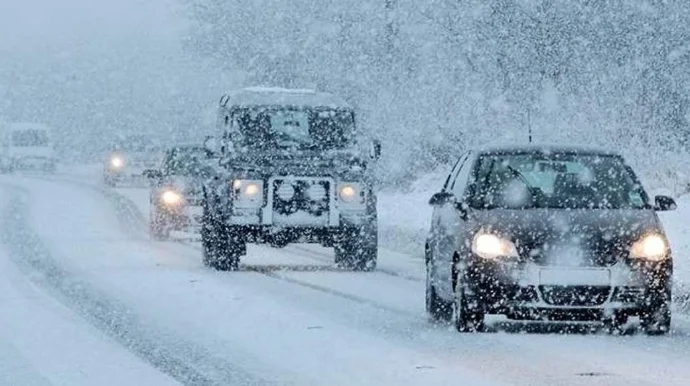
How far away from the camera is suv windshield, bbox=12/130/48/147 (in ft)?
244

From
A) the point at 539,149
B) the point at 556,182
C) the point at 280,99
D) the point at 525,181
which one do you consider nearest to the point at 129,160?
the point at 280,99

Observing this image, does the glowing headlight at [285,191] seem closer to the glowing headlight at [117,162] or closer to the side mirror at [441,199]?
the side mirror at [441,199]

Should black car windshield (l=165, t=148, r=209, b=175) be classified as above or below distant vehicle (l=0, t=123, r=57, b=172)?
above

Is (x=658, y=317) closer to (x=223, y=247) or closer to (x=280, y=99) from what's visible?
(x=223, y=247)

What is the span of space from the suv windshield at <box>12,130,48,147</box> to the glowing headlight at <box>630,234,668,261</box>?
63.3 m

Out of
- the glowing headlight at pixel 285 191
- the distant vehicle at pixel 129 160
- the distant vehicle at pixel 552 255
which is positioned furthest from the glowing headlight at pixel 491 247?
the distant vehicle at pixel 129 160

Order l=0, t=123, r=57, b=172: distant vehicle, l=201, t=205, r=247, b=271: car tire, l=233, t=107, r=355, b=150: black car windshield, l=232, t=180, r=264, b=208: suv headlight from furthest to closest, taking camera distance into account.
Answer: l=0, t=123, r=57, b=172: distant vehicle → l=233, t=107, r=355, b=150: black car windshield → l=201, t=205, r=247, b=271: car tire → l=232, t=180, r=264, b=208: suv headlight

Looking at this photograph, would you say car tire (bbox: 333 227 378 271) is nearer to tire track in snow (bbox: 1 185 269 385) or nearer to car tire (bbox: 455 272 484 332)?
tire track in snow (bbox: 1 185 269 385)

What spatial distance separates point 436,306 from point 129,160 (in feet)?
147

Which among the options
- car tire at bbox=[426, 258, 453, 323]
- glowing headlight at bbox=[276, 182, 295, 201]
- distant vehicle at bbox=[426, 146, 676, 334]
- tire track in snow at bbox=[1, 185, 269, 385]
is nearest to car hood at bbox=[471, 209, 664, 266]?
distant vehicle at bbox=[426, 146, 676, 334]

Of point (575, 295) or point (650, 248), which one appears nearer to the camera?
point (575, 295)

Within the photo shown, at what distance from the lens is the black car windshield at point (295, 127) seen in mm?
21922

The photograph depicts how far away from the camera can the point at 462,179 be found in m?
14.0

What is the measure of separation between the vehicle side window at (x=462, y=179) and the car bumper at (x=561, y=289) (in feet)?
3.86
